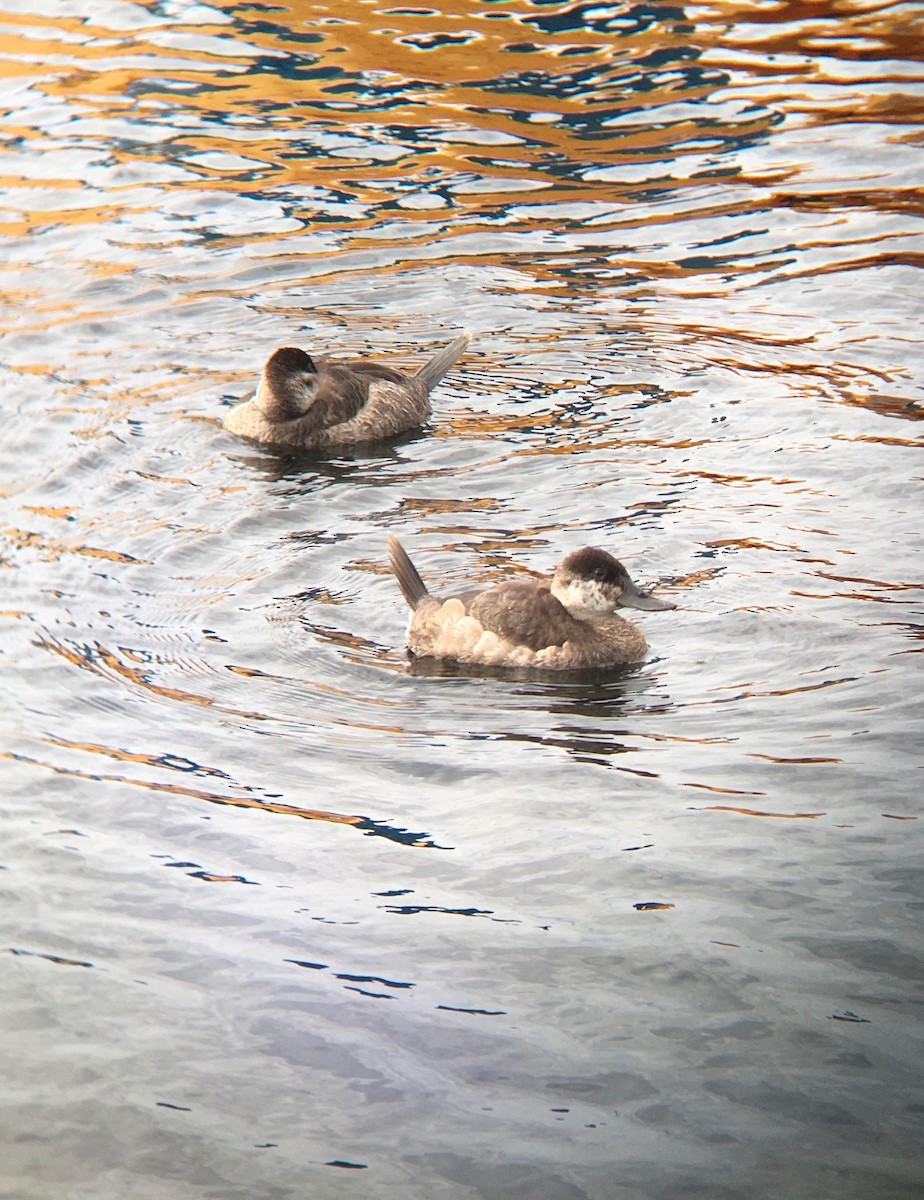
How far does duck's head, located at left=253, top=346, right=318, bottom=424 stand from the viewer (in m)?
11.4

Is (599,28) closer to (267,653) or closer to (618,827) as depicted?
(267,653)

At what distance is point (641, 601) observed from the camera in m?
7.96

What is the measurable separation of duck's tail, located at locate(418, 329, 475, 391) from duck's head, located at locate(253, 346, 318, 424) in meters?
0.87

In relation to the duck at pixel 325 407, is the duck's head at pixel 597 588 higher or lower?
lower

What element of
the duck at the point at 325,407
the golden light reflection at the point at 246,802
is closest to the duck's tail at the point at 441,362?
the duck at the point at 325,407

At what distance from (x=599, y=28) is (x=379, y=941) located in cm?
1605

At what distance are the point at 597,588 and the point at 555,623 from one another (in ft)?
0.82

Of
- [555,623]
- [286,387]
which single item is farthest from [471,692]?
[286,387]

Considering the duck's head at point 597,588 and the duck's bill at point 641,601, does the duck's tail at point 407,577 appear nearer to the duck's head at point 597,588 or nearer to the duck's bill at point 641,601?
the duck's head at point 597,588

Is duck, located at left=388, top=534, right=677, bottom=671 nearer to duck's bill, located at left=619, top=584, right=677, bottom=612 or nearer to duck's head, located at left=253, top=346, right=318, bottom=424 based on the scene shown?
duck's bill, located at left=619, top=584, right=677, bottom=612

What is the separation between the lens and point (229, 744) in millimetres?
7055

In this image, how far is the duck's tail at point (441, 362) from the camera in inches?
478

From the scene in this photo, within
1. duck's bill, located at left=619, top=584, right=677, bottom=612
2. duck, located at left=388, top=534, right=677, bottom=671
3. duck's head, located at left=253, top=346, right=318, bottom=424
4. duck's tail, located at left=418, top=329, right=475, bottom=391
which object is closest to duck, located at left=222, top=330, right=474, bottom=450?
duck's head, located at left=253, top=346, right=318, bottom=424

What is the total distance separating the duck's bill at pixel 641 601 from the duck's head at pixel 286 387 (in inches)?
163
